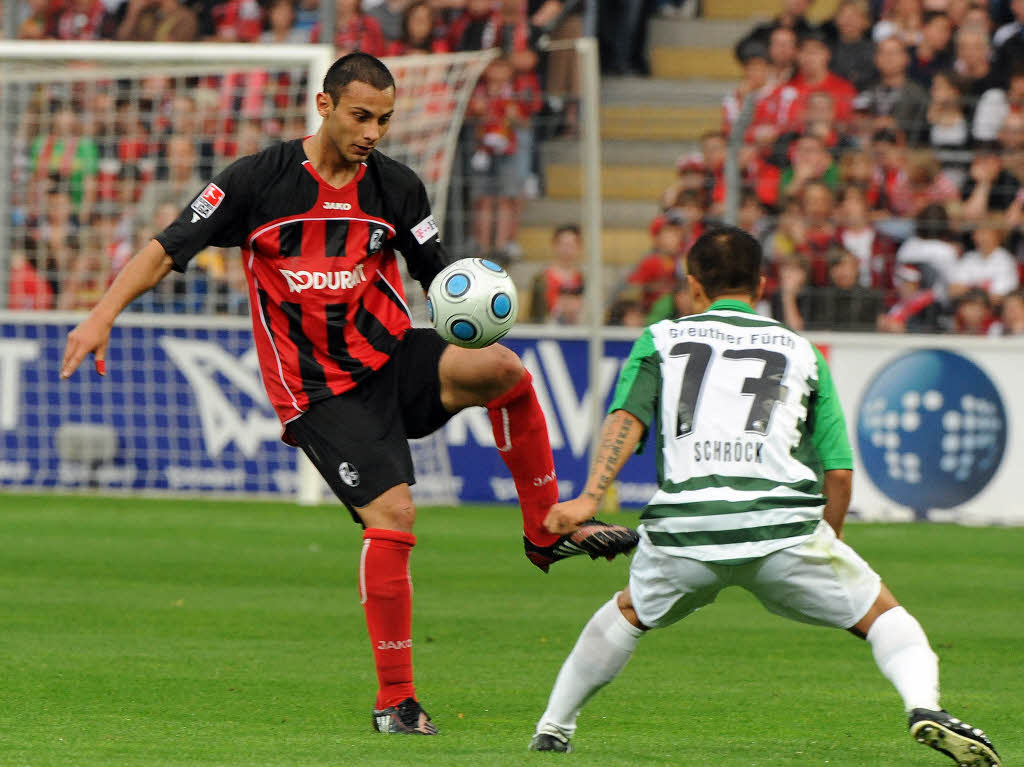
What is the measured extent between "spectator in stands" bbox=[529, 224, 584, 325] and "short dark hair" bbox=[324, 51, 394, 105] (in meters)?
8.35

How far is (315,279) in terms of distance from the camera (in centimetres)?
554

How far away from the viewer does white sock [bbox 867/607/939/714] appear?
4398mm

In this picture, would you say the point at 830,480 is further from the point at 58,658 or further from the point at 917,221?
the point at 917,221

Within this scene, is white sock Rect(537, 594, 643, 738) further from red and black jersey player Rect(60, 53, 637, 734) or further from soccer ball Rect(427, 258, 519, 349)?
soccer ball Rect(427, 258, 519, 349)

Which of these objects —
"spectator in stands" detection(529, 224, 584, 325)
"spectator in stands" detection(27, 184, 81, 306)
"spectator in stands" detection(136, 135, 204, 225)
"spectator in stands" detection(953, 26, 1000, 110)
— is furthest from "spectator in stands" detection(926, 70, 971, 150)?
"spectator in stands" detection(27, 184, 81, 306)

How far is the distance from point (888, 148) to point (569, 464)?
3573 mm

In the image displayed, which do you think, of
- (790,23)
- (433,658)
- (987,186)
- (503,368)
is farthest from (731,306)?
(790,23)

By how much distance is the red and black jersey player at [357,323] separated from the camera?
5340 mm

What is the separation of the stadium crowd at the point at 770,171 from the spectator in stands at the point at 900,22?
0.12ft

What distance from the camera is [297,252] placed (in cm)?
555

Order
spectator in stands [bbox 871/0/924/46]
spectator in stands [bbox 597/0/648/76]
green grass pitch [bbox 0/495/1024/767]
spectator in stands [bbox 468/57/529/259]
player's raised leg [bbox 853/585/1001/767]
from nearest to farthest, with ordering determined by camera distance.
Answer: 1. player's raised leg [bbox 853/585/1001/767]
2. green grass pitch [bbox 0/495/1024/767]
3. spectator in stands [bbox 468/57/529/259]
4. spectator in stands [bbox 871/0/924/46]
5. spectator in stands [bbox 597/0/648/76]

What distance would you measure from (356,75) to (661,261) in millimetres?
8787

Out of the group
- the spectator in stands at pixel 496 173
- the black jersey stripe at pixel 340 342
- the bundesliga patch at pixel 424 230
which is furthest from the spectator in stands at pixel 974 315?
the black jersey stripe at pixel 340 342

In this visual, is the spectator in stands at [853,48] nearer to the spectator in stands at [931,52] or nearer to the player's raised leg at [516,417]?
the spectator in stands at [931,52]
